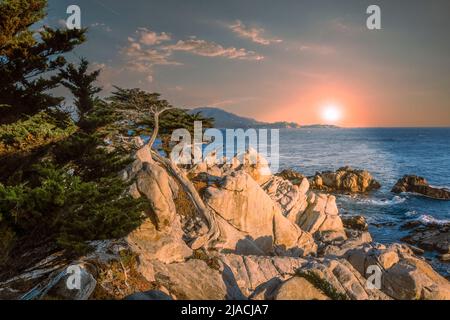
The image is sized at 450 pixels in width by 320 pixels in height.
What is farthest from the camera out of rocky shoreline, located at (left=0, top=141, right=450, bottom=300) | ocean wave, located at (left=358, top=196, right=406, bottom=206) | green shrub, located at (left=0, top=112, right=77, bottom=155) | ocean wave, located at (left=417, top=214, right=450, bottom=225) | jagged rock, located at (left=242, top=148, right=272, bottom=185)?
ocean wave, located at (left=358, top=196, right=406, bottom=206)

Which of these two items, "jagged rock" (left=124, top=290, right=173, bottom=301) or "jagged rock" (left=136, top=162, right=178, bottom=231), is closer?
"jagged rock" (left=124, top=290, right=173, bottom=301)

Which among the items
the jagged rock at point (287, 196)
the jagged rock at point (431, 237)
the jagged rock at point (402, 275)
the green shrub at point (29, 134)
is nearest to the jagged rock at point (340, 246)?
the jagged rock at point (402, 275)

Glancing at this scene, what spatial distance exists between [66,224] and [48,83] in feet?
21.4

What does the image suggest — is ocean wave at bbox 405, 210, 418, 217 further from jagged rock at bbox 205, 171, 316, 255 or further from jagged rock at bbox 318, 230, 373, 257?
jagged rock at bbox 205, 171, 316, 255

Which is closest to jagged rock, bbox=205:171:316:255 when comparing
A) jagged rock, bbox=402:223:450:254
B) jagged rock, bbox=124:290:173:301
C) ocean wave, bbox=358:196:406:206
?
jagged rock, bbox=124:290:173:301

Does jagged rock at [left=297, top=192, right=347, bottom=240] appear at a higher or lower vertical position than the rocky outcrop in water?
higher

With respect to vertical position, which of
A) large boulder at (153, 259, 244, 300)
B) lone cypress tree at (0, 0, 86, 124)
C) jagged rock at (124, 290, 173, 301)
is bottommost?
large boulder at (153, 259, 244, 300)

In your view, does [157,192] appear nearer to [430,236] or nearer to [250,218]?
[250,218]

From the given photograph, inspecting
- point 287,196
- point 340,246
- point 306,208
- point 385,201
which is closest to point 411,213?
point 385,201

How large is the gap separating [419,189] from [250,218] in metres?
31.7

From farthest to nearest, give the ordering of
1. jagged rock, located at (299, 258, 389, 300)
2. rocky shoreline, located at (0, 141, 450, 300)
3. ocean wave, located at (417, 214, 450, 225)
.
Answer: ocean wave, located at (417, 214, 450, 225)
jagged rock, located at (299, 258, 389, 300)
rocky shoreline, located at (0, 141, 450, 300)

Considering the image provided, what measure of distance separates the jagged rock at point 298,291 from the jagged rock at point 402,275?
5.90 meters

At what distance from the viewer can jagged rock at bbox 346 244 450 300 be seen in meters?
11.7

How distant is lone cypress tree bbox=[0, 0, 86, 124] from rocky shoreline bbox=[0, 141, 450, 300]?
14.6 feet
